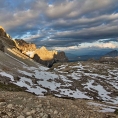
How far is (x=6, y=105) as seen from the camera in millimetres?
17719

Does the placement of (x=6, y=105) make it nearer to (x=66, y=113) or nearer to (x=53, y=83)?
(x=66, y=113)

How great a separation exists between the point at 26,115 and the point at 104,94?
53.1 meters

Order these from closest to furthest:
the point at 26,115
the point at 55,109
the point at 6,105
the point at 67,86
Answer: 1. the point at 26,115
2. the point at 6,105
3. the point at 55,109
4. the point at 67,86

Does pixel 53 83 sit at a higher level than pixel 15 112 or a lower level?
lower

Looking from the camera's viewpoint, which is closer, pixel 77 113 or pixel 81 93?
A: pixel 77 113

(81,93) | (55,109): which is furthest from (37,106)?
(81,93)

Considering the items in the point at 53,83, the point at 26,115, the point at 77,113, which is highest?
the point at 26,115

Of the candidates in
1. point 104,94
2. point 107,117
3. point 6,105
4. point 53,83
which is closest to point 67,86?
point 53,83

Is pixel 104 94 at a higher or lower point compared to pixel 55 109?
lower

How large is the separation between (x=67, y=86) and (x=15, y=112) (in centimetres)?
5204

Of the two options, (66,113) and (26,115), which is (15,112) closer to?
(26,115)

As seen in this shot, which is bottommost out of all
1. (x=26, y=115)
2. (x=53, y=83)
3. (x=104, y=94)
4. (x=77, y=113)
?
(x=104, y=94)

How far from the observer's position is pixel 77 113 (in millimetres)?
20031

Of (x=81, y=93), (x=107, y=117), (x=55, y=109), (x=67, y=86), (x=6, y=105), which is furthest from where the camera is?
(x=67, y=86)
